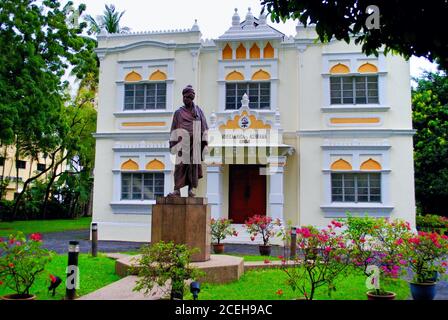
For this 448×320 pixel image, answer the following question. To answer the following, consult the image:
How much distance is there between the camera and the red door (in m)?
17.0

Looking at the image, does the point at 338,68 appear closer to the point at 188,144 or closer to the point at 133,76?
the point at 133,76

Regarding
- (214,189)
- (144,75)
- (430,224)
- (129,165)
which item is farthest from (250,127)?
(430,224)

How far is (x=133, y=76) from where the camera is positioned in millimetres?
17969

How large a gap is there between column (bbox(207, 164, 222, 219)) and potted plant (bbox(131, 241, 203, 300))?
10.2 m

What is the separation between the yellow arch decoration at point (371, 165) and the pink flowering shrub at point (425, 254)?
328 inches

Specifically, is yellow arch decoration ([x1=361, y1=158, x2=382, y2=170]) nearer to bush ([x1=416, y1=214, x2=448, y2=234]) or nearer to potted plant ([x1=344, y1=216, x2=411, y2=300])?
bush ([x1=416, y1=214, x2=448, y2=234])

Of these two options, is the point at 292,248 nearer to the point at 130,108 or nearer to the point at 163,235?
the point at 163,235

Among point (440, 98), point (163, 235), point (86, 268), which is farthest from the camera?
point (440, 98)

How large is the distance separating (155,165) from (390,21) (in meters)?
12.8

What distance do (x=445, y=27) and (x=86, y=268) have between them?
330 inches

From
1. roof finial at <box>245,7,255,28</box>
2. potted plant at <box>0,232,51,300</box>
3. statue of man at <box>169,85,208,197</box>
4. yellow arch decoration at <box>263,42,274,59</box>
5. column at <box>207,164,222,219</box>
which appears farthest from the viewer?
roof finial at <box>245,7,255,28</box>

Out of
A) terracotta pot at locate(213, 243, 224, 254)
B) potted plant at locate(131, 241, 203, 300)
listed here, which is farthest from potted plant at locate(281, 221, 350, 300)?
terracotta pot at locate(213, 243, 224, 254)

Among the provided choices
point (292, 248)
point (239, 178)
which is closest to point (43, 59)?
point (239, 178)

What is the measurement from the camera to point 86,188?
3316cm
